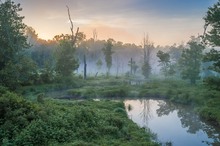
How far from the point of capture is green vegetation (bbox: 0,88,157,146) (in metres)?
14.2

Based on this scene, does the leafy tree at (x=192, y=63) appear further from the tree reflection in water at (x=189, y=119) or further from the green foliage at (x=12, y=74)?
the green foliage at (x=12, y=74)

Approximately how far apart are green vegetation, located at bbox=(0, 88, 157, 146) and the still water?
16.5 feet

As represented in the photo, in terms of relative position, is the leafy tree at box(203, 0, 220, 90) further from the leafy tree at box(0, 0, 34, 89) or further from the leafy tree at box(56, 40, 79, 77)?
the leafy tree at box(56, 40, 79, 77)

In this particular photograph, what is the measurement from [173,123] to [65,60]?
106 ft

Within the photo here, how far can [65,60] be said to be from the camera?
5609 centimetres

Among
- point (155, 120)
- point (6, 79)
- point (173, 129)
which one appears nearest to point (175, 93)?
point (155, 120)

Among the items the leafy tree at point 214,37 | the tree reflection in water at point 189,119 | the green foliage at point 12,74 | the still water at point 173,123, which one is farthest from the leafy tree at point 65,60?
the leafy tree at point 214,37

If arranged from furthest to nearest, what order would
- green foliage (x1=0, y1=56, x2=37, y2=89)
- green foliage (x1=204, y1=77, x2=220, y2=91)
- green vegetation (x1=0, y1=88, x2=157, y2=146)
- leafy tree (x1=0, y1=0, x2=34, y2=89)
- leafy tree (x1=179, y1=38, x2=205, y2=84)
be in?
1. leafy tree (x1=179, y1=38, x2=205, y2=84)
2. leafy tree (x1=0, y1=0, x2=34, y2=89)
3. green foliage (x1=0, y1=56, x2=37, y2=89)
4. green foliage (x1=204, y1=77, x2=220, y2=91)
5. green vegetation (x1=0, y1=88, x2=157, y2=146)

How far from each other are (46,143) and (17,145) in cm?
139

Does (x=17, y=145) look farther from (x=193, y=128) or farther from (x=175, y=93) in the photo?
(x=175, y=93)

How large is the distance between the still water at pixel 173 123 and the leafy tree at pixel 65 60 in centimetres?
1852

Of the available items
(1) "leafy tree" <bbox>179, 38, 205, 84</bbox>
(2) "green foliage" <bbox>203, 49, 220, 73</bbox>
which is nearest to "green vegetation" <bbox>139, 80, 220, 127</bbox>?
(2) "green foliage" <bbox>203, 49, 220, 73</bbox>

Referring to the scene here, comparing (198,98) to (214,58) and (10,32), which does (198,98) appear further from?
(10,32)

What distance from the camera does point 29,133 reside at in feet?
46.1
